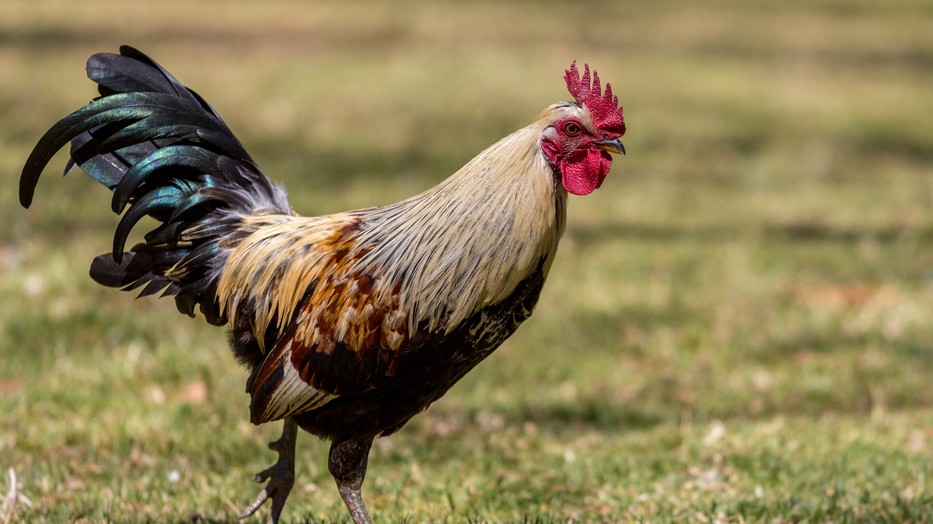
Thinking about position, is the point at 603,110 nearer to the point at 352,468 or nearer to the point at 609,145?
the point at 609,145

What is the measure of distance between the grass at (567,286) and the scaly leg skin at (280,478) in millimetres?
254

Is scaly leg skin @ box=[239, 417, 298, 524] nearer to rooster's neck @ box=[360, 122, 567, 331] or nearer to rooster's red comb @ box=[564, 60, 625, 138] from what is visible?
rooster's neck @ box=[360, 122, 567, 331]

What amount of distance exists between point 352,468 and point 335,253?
77 cm

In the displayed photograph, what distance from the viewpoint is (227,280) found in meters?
4.29

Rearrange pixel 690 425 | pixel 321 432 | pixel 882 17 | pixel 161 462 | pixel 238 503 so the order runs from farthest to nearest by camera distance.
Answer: pixel 882 17, pixel 690 425, pixel 161 462, pixel 238 503, pixel 321 432

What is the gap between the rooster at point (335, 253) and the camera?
12.8ft

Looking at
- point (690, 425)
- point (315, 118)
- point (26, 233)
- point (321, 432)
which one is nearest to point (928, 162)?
point (315, 118)

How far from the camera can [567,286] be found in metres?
8.20

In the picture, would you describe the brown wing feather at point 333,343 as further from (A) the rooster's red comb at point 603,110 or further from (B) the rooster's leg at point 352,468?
(A) the rooster's red comb at point 603,110

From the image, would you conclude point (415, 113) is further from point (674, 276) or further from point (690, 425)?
point (690, 425)

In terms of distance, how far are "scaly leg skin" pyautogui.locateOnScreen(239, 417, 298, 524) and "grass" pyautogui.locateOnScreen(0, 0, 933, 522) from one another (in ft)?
0.83

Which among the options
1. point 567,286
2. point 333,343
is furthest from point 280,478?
point 567,286

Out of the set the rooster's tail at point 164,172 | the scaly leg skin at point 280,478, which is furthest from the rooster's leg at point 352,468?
the rooster's tail at point 164,172

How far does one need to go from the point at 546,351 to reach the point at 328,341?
3385mm
